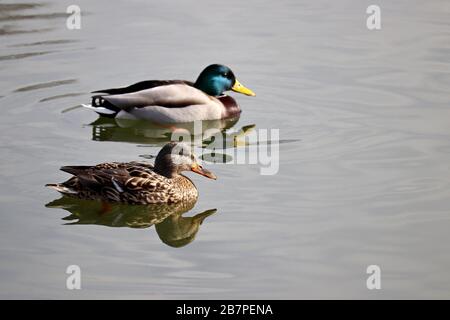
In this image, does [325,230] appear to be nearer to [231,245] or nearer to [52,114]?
[231,245]

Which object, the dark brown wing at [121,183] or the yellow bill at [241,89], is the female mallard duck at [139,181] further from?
the yellow bill at [241,89]

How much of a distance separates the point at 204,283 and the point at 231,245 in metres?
0.74

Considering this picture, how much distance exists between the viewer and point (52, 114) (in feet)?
42.8

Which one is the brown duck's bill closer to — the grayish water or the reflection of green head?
the grayish water

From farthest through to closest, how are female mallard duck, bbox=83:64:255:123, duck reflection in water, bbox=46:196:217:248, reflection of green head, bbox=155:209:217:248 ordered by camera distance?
female mallard duck, bbox=83:64:255:123 < duck reflection in water, bbox=46:196:217:248 < reflection of green head, bbox=155:209:217:248

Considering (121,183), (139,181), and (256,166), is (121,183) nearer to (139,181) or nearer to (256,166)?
(139,181)

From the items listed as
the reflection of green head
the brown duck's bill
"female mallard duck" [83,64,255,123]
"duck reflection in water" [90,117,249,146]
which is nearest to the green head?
"female mallard duck" [83,64,255,123]

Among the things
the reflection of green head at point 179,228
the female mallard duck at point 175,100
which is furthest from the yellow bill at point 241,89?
the reflection of green head at point 179,228

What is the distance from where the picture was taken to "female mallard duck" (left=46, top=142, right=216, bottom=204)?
1034 cm

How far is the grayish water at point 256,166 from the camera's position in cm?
895

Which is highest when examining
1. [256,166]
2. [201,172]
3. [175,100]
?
[175,100]

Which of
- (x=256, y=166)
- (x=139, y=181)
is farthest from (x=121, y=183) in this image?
(x=256, y=166)

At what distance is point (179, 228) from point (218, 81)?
409 centimetres

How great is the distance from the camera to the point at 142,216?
10336 mm
